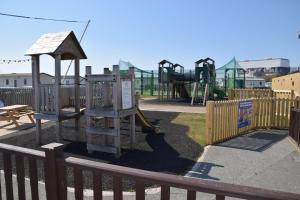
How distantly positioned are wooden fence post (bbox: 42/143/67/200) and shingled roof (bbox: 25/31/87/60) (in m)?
6.16

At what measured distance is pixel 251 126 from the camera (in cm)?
1183

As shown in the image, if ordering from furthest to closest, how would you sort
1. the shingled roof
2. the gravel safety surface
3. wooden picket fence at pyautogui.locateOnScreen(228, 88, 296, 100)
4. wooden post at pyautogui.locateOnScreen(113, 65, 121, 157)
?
1. wooden picket fence at pyautogui.locateOnScreen(228, 88, 296, 100)
2. the shingled roof
3. wooden post at pyautogui.locateOnScreen(113, 65, 121, 157)
4. the gravel safety surface

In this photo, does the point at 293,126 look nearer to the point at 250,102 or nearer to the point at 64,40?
the point at 250,102

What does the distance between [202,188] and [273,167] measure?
5456 millimetres

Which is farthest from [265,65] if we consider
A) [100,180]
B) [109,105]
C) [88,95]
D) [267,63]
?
[100,180]

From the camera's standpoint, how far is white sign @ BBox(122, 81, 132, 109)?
826cm

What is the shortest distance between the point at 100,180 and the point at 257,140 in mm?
8175

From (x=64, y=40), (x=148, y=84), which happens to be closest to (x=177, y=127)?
(x=64, y=40)

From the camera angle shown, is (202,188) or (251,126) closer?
(202,188)

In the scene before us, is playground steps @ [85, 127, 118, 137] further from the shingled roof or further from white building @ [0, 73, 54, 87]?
white building @ [0, 73, 54, 87]

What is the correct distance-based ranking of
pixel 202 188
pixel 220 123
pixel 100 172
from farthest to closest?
pixel 220 123 < pixel 100 172 < pixel 202 188

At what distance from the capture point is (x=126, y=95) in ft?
27.6

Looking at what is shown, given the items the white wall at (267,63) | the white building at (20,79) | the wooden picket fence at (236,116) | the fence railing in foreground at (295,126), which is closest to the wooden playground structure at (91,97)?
the wooden picket fence at (236,116)

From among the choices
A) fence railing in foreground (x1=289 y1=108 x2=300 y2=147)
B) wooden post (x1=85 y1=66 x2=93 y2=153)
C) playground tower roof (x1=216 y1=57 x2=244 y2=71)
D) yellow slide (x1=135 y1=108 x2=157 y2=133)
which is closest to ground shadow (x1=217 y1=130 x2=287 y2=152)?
fence railing in foreground (x1=289 y1=108 x2=300 y2=147)
